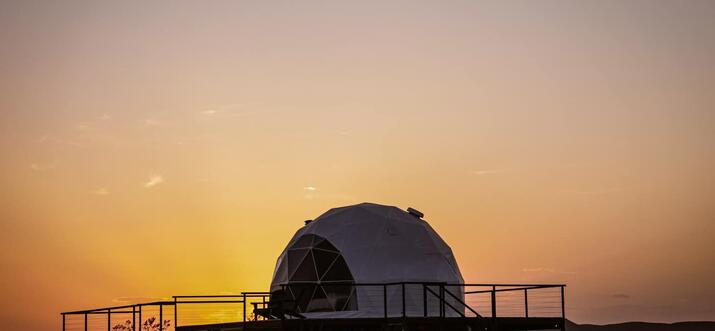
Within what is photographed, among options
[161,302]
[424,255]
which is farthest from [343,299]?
[161,302]

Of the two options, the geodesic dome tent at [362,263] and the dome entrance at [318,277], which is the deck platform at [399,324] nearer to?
the dome entrance at [318,277]

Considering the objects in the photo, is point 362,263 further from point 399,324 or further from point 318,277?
point 399,324

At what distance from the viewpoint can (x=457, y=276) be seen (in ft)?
142

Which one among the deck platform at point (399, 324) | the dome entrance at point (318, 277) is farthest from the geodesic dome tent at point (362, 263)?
the deck platform at point (399, 324)

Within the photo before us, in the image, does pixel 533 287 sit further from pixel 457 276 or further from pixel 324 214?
pixel 324 214

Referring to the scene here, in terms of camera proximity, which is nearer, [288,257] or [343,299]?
[343,299]

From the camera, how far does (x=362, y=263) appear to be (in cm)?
4094

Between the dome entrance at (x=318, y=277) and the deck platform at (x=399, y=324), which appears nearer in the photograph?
the deck platform at (x=399, y=324)

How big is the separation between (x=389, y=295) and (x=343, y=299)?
170 centimetres

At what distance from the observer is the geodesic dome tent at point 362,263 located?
40344 millimetres

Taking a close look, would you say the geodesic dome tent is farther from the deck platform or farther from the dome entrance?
the deck platform

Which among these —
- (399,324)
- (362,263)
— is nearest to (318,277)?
(362,263)

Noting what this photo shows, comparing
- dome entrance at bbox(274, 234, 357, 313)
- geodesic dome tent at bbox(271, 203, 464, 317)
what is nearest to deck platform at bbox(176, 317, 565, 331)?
dome entrance at bbox(274, 234, 357, 313)

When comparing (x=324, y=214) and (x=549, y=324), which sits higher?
(x=324, y=214)
